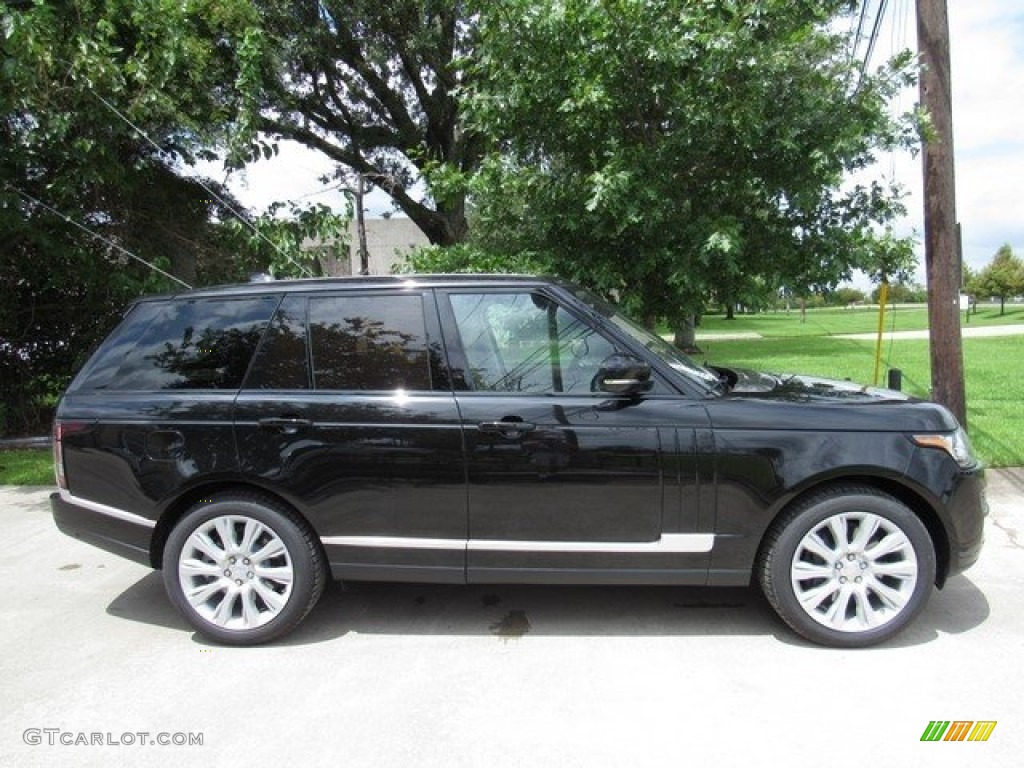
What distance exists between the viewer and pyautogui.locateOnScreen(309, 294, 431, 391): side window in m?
3.54

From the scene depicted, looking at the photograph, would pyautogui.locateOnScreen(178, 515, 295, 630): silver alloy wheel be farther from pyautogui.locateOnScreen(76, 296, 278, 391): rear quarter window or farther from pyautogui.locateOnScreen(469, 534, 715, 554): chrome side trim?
pyautogui.locateOnScreen(469, 534, 715, 554): chrome side trim

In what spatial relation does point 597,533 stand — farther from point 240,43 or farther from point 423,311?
point 240,43

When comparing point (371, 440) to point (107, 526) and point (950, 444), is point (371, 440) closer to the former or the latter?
point (107, 526)

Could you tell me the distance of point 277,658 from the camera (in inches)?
136

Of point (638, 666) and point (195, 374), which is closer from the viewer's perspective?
point (638, 666)

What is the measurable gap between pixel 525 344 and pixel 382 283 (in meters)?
0.79

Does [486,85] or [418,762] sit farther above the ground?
[486,85]

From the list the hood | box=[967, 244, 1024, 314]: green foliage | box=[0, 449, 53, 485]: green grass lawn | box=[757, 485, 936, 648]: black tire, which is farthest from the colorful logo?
box=[967, 244, 1024, 314]: green foliage

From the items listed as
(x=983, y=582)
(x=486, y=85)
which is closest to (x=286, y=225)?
(x=486, y=85)

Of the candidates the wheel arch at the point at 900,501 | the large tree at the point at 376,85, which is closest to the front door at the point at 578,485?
the wheel arch at the point at 900,501

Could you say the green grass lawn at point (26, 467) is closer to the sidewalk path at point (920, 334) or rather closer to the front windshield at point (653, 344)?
the front windshield at point (653, 344)

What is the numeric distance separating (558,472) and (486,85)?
410 cm

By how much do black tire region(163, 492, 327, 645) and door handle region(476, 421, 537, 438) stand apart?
1056mm

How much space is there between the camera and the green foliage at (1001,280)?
59.0 metres
